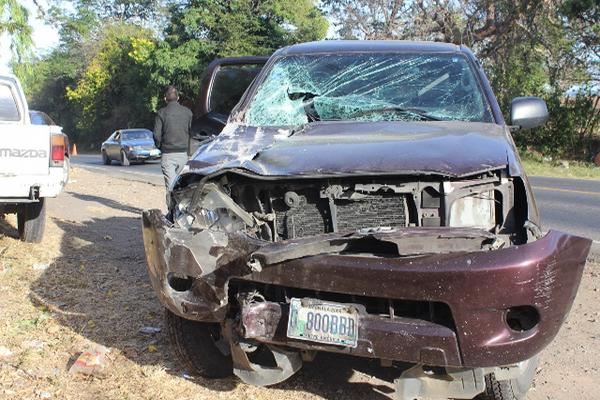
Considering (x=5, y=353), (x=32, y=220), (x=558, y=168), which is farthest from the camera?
(x=558, y=168)

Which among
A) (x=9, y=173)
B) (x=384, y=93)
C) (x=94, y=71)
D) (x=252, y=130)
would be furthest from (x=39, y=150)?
(x=94, y=71)

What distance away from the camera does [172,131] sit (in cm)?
850

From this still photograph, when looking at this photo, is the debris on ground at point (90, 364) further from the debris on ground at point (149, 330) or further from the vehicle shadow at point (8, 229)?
the vehicle shadow at point (8, 229)

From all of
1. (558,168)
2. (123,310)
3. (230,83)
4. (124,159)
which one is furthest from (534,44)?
(123,310)

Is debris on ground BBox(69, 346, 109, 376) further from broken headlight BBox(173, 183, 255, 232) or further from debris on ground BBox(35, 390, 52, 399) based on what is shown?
broken headlight BBox(173, 183, 255, 232)

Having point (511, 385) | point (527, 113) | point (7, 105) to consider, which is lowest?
point (511, 385)

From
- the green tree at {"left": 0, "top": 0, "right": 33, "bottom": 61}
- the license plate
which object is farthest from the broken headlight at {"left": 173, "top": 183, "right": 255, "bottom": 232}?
the green tree at {"left": 0, "top": 0, "right": 33, "bottom": 61}

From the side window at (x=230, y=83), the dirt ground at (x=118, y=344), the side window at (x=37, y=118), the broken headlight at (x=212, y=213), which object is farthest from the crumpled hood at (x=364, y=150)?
the side window at (x=37, y=118)

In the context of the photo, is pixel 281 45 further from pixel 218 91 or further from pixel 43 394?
pixel 43 394

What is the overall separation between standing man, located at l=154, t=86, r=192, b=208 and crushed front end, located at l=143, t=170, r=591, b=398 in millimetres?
5231

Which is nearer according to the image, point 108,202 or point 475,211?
point 475,211

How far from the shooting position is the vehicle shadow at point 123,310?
12.1ft

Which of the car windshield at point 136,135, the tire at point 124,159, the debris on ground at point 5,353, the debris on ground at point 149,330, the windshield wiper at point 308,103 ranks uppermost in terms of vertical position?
the windshield wiper at point 308,103

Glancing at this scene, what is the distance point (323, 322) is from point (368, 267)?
1.12ft
